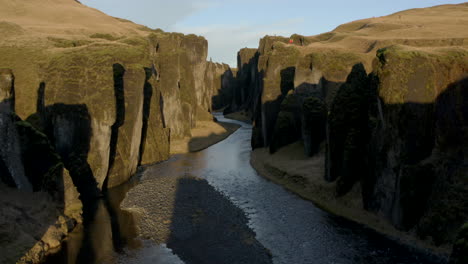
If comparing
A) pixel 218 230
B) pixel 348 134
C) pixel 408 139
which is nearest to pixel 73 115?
pixel 218 230

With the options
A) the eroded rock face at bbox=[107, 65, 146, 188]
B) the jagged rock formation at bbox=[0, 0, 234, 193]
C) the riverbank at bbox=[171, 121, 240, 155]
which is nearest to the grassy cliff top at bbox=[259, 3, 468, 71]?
the riverbank at bbox=[171, 121, 240, 155]

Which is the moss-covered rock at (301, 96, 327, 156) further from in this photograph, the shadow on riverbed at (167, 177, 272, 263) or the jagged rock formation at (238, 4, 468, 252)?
the shadow on riverbed at (167, 177, 272, 263)

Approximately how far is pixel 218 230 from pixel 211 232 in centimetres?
67

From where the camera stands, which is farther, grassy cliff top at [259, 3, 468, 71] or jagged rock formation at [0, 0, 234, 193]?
grassy cliff top at [259, 3, 468, 71]

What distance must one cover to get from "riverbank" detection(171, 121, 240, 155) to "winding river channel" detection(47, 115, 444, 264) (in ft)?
71.6

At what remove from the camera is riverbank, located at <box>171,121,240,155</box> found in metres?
62.8

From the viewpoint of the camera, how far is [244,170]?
154 ft

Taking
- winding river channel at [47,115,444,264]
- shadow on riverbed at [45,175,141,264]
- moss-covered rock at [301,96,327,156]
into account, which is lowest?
winding river channel at [47,115,444,264]

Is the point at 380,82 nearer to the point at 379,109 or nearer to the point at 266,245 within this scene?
the point at 379,109

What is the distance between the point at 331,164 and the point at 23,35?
51.1 meters

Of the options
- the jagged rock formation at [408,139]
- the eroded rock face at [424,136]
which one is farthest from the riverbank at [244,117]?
the eroded rock face at [424,136]

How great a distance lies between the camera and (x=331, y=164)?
113 ft

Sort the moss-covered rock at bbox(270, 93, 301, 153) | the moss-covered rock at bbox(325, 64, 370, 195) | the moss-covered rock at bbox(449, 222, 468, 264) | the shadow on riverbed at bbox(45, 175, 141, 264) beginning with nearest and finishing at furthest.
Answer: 1. the moss-covered rock at bbox(449, 222, 468, 264)
2. the shadow on riverbed at bbox(45, 175, 141, 264)
3. the moss-covered rock at bbox(325, 64, 370, 195)
4. the moss-covered rock at bbox(270, 93, 301, 153)

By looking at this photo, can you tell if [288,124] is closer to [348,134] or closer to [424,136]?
[348,134]
